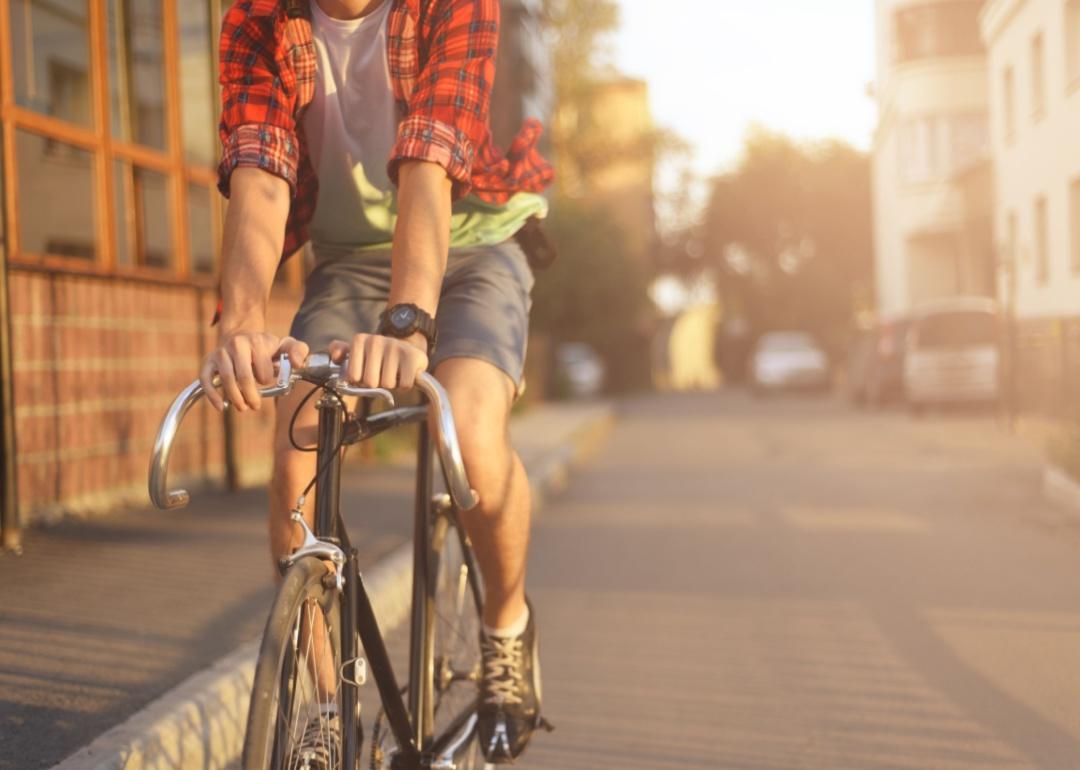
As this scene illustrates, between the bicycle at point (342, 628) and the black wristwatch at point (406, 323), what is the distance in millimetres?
110

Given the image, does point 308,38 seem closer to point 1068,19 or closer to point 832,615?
point 832,615

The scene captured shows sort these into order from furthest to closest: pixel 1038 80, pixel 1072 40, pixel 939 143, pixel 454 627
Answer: pixel 939 143
pixel 1038 80
pixel 1072 40
pixel 454 627

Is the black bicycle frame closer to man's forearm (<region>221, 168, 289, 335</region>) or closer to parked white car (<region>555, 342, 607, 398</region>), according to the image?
man's forearm (<region>221, 168, 289, 335</region>)

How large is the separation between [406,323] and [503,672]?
1.14m

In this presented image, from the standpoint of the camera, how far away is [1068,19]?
13641 millimetres

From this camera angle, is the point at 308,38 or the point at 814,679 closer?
the point at 308,38

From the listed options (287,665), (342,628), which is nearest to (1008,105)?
(342,628)

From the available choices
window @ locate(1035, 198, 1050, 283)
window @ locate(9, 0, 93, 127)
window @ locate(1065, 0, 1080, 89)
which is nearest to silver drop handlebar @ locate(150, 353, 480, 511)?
window @ locate(9, 0, 93, 127)

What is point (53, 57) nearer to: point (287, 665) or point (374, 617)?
point (374, 617)

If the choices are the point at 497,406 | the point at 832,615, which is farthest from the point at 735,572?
the point at 497,406

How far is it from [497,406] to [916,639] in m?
2.97

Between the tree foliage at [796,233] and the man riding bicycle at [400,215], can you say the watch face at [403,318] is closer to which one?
the man riding bicycle at [400,215]

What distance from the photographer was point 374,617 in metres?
2.64

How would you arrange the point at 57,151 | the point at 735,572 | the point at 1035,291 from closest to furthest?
1. the point at 735,572
2. the point at 57,151
3. the point at 1035,291
